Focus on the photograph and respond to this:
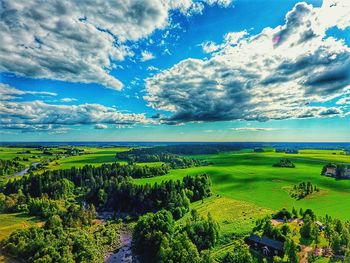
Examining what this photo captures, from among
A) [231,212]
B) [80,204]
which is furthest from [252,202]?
[80,204]

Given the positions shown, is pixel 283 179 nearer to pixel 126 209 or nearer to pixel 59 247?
pixel 126 209

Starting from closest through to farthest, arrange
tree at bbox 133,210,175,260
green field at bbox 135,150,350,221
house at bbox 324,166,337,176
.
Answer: tree at bbox 133,210,175,260
green field at bbox 135,150,350,221
house at bbox 324,166,337,176

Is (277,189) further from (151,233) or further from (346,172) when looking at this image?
(151,233)

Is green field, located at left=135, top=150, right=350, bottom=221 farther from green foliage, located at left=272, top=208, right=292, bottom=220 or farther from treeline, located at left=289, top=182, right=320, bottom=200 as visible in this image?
green foliage, located at left=272, top=208, right=292, bottom=220

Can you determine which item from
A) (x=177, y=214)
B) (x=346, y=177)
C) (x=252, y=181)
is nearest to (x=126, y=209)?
(x=177, y=214)

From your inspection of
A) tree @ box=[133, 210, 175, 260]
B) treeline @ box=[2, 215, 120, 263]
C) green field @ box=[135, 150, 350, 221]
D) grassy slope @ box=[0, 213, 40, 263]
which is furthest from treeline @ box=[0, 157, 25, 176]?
tree @ box=[133, 210, 175, 260]

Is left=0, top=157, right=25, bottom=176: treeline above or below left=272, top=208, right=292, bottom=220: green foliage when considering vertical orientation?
above

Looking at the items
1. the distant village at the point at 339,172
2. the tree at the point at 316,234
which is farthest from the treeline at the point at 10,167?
the distant village at the point at 339,172
